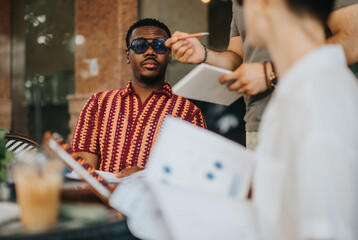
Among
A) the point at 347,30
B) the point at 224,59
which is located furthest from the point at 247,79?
the point at 224,59

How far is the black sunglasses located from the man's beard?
18cm

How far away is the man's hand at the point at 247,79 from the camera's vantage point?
113 cm

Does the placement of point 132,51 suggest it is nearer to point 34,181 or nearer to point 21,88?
point 34,181

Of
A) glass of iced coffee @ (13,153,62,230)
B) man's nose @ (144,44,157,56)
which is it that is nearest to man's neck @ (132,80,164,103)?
man's nose @ (144,44,157,56)

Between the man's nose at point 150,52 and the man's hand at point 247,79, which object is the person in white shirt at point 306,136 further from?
the man's nose at point 150,52

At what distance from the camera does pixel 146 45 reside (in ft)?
8.18

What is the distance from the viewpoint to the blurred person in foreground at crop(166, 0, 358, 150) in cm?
115

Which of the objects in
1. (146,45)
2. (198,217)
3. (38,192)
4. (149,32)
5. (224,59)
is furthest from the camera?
(149,32)

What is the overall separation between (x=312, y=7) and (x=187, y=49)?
0.64 metres

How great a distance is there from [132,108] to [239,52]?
1.04 meters

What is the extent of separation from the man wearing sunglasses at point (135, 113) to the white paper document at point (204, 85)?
46.3 inches

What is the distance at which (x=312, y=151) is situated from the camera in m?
0.72

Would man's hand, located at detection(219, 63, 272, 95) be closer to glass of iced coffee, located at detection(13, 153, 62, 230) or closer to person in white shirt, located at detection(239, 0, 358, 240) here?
person in white shirt, located at detection(239, 0, 358, 240)

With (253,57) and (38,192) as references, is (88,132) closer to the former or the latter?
(253,57)
